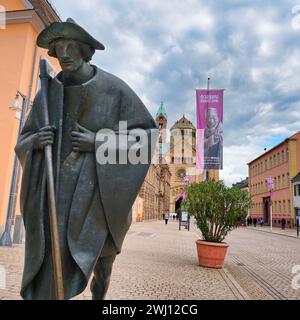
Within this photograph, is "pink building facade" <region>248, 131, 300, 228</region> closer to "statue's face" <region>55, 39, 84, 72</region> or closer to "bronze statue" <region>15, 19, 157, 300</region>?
"bronze statue" <region>15, 19, 157, 300</region>

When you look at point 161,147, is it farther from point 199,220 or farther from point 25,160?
point 25,160

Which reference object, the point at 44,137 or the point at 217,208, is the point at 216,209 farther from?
the point at 44,137

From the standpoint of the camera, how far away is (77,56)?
228 centimetres

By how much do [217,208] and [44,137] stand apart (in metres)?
9.09

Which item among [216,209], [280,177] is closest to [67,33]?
[216,209]

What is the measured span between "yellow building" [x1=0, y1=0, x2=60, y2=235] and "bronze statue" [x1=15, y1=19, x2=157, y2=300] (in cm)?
1259

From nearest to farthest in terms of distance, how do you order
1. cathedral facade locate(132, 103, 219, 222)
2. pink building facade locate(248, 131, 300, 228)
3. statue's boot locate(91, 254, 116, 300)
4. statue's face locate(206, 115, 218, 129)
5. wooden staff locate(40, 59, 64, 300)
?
1. wooden staff locate(40, 59, 64, 300)
2. statue's boot locate(91, 254, 116, 300)
3. statue's face locate(206, 115, 218, 129)
4. pink building facade locate(248, 131, 300, 228)
5. cathedral facade locate(132, 103, 219, 222)

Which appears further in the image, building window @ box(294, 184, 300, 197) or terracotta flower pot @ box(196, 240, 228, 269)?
building window @ box(294, 184, 300, 197)

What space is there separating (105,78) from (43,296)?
5.02 feet

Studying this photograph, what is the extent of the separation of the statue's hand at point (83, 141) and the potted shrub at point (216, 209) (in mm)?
8640

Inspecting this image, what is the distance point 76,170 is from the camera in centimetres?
222

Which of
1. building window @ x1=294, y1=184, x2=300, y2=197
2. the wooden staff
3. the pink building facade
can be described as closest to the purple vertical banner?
the wooden staff

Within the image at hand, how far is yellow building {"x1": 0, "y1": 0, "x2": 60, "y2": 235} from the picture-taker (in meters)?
14.0

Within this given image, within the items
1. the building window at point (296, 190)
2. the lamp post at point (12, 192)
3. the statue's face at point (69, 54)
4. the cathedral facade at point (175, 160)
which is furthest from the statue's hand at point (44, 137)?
the cathedral facade at point (175, 160)
